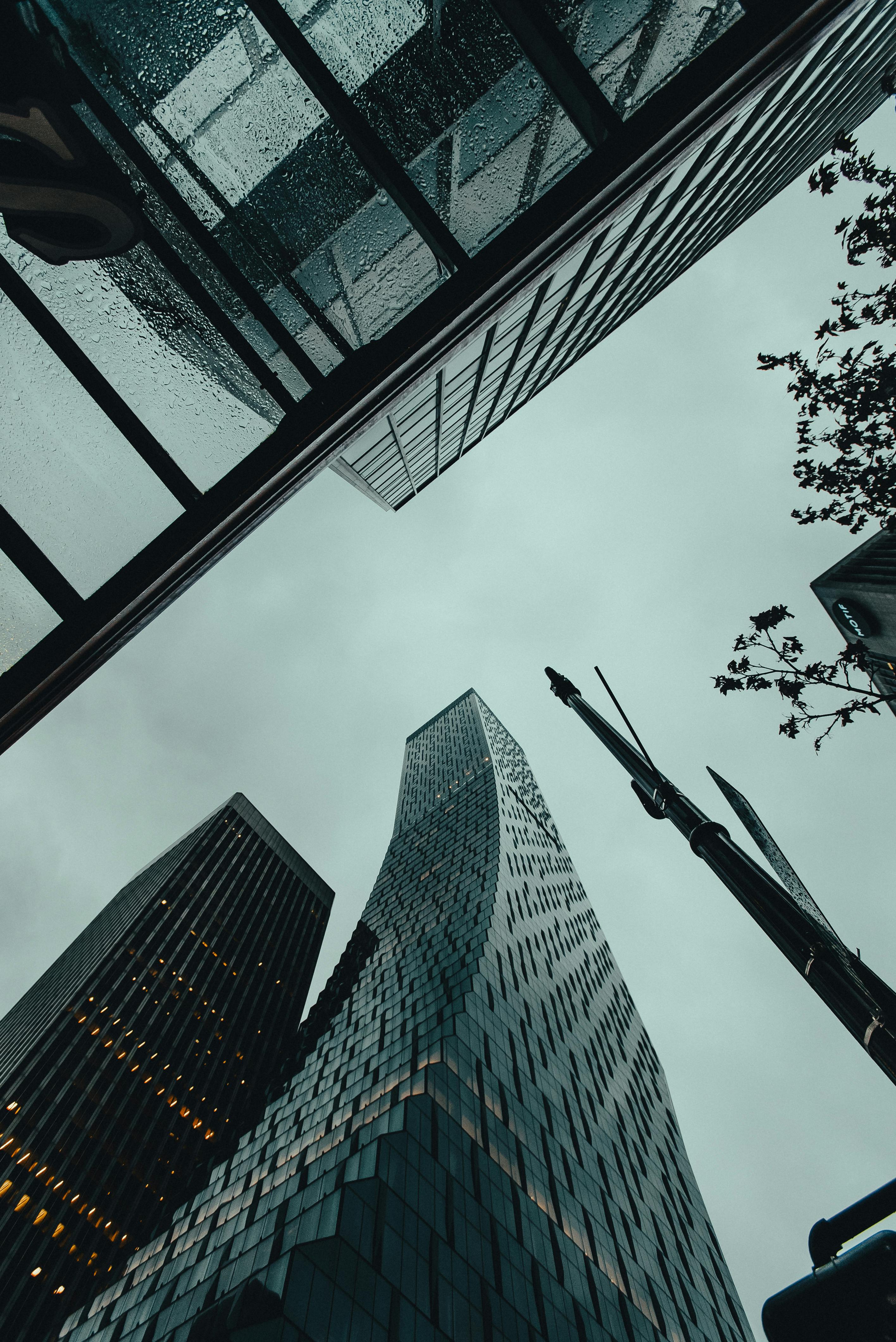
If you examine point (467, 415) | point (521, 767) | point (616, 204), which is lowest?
point (616, 204)

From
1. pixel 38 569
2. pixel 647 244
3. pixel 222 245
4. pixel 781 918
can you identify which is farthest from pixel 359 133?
pixel 647 244

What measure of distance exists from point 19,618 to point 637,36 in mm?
7841

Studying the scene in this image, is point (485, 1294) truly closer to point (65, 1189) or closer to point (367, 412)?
point (367, 412)

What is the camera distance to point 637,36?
19.8 ft

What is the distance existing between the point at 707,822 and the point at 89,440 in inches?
233

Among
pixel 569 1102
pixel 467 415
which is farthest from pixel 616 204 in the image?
pixel 569 1102

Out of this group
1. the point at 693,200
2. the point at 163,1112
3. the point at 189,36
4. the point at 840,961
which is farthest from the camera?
the point at 163,1112

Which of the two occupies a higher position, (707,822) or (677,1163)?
(707,822)

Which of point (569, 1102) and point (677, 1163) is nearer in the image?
point (569, 1102)

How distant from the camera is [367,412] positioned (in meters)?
5.41

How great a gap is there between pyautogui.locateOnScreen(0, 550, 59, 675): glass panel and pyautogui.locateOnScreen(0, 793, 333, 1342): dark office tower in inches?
3486

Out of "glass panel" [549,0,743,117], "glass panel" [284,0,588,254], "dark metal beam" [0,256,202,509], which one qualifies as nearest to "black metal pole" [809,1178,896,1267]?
"dark metal beam" [0,256,202,509]

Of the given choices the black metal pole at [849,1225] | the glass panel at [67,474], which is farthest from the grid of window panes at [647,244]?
the black metal pole at [849,1225]

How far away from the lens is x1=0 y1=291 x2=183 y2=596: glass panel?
15.9 feet
